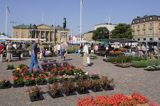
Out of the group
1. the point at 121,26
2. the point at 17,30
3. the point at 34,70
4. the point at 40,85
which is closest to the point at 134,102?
the point at 40,85

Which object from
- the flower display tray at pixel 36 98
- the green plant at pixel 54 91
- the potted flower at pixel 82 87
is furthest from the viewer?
the potted flower at pixel 82 87

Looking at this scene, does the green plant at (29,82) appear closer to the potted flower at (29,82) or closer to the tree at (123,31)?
the potted flower at (29,82)

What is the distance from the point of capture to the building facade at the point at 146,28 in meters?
112

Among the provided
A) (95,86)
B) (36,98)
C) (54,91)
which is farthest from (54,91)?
(95,86)

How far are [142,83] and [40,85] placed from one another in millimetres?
5810

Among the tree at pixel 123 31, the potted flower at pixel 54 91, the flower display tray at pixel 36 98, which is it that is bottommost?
the flower display tray at pixel 36 98

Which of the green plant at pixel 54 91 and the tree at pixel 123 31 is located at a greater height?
the tree at pixel 123 31

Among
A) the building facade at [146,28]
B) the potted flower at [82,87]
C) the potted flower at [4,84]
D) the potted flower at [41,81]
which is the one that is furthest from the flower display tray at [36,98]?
the building facade at [146,28]

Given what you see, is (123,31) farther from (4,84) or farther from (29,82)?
(4,84)

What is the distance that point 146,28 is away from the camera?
12081 cm

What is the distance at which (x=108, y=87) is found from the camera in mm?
13953

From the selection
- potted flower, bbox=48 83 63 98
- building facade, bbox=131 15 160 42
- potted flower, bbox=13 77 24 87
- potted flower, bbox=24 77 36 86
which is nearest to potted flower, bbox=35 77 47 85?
potted flower, bbox=24 77 36 86

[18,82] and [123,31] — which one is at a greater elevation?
[123,31]

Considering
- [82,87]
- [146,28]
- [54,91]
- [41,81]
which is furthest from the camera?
[146,28]
